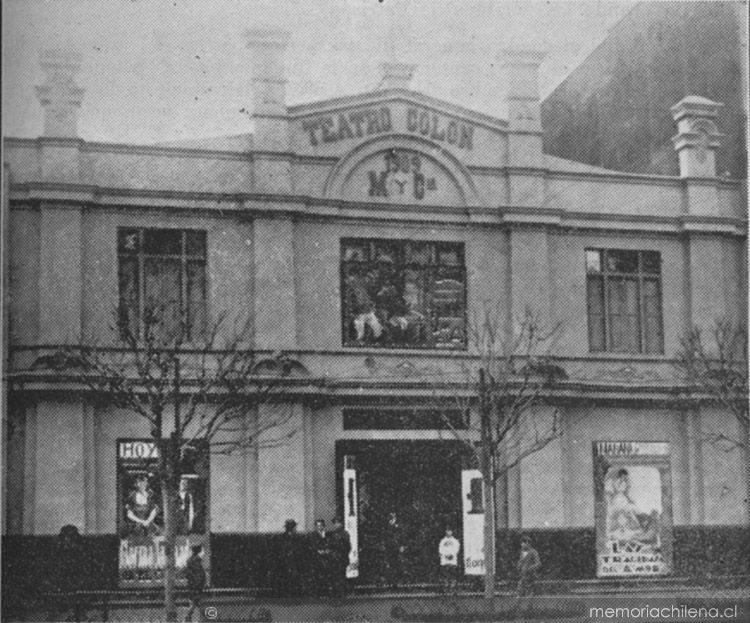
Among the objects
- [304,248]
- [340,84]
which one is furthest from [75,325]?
[340,84]

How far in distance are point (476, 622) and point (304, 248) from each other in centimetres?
841

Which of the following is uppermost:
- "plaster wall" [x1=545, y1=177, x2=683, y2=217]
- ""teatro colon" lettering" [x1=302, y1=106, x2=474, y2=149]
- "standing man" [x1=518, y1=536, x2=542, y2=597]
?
""teatro colon" lettering" [x1=302, y1=106, x2=474, y2=149]

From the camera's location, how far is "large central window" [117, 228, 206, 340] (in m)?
23.4

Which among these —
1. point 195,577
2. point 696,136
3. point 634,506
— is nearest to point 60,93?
point 195,577

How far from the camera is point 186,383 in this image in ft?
75.4

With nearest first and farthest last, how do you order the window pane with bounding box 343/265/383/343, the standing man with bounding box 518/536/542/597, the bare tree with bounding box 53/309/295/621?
1. the bare tree with bounding box 53/309/295/621
2. the standing man with bounding box 518/536/542/597
3. the window pane with bounding box 343/265/383/343

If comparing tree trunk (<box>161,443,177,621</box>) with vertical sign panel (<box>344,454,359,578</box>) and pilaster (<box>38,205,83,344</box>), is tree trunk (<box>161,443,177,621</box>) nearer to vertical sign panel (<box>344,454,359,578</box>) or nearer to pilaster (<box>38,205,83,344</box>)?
pilaster (<box>38,205,83,344</box>)

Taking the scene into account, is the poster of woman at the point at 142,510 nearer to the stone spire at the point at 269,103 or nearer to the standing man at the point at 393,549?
the standing man at the point at 393,549

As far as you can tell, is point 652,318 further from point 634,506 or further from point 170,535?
point 170,535

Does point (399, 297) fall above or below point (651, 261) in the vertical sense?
below

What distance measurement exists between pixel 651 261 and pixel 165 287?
32.6 feet

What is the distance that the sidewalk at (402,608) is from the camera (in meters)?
20.2

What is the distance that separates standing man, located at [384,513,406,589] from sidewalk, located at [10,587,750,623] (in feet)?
2.61

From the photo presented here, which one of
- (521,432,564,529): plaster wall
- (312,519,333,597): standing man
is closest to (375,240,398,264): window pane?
(521,432,564,529): plaster wall
